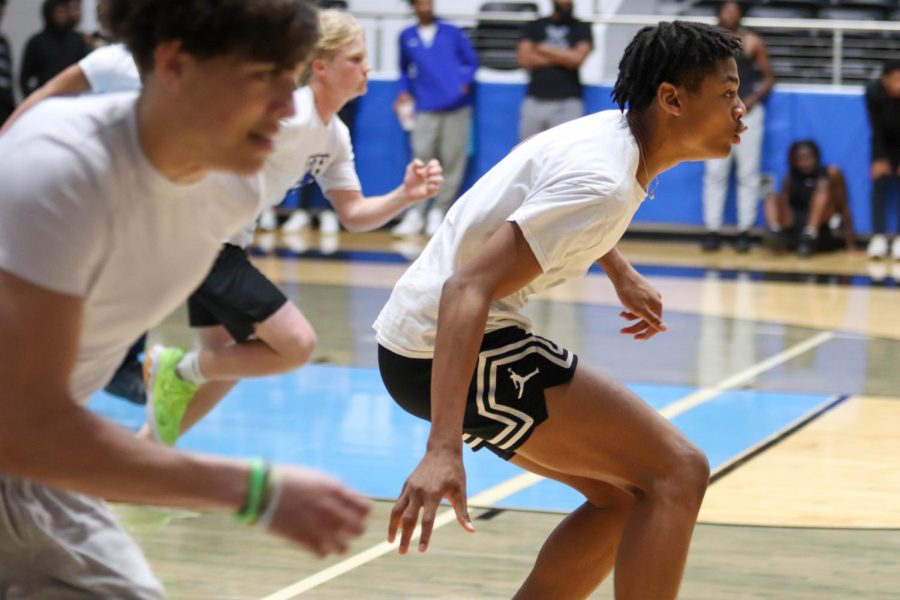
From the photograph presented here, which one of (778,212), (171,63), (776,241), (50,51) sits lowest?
(776,241)

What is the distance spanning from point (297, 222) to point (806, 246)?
510 cm

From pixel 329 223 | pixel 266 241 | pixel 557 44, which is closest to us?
pixel 557 44

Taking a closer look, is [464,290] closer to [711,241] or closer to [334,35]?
[334,35]

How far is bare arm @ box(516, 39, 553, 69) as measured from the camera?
43.1ft

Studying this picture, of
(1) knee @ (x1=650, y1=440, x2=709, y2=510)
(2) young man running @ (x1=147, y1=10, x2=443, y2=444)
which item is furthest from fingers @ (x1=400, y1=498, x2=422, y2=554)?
(2) young man running @ (x1=147, y1=10, x2=443, y2=444)

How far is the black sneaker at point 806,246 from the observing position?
13.0 meters

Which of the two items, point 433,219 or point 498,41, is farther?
point 498,41

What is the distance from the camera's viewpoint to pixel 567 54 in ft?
42.8

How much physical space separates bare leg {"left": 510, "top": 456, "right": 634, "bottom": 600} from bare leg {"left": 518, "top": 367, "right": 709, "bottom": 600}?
0.18m

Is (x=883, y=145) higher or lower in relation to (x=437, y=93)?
lower

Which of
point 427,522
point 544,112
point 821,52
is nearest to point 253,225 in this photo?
point 427,522

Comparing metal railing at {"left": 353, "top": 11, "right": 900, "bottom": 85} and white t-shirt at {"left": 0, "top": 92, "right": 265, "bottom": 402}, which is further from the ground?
white t-shirt at {"left": 0, "top": 92, "right": 265, "bottom": 402}

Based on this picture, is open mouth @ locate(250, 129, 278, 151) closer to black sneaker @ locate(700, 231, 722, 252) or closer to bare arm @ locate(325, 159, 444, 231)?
bare arm @ locate(325, 159, 444, 231)

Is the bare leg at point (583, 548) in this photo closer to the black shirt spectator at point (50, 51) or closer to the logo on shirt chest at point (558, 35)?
the logo on shirt chest at point (558, 35)
